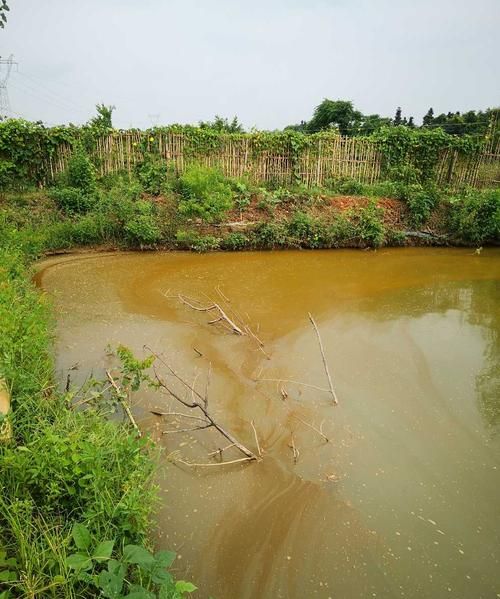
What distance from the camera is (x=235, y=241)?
902cm

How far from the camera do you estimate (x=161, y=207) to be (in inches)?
357

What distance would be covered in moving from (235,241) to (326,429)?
6.07m

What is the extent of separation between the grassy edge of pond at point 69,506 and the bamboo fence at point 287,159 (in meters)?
8.25

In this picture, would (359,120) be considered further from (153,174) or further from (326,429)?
(326,429)

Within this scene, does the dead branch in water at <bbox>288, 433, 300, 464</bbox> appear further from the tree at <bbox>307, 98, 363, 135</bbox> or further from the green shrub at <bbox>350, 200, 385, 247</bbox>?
the tree at <bbox>307, 98, 363, 135</bbox>

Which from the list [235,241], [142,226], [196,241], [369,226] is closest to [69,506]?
[142,226]

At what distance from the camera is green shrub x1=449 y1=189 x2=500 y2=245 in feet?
31.3

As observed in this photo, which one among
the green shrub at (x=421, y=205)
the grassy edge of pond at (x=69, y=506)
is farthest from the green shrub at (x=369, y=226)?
the grassy edge of pond at (x=69, y=506)

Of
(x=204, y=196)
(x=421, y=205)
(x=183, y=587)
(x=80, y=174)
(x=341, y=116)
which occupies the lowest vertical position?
(x=183, y=587)

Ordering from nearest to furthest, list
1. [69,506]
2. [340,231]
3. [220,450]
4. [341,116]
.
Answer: [69,506] → [220,450] → [340,231] → [341,116]

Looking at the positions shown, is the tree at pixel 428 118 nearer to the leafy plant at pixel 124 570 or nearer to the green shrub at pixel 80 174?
the green shrub at pixel 80 174

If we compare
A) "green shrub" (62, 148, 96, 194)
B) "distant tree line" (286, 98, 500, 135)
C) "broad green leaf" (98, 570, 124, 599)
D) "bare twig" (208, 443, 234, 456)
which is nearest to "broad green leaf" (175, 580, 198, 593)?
"broad green leaf" (98, 570, 124, 599)

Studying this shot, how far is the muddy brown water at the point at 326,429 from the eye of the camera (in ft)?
7.93

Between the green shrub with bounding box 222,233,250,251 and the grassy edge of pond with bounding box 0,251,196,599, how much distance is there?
6322 mm
